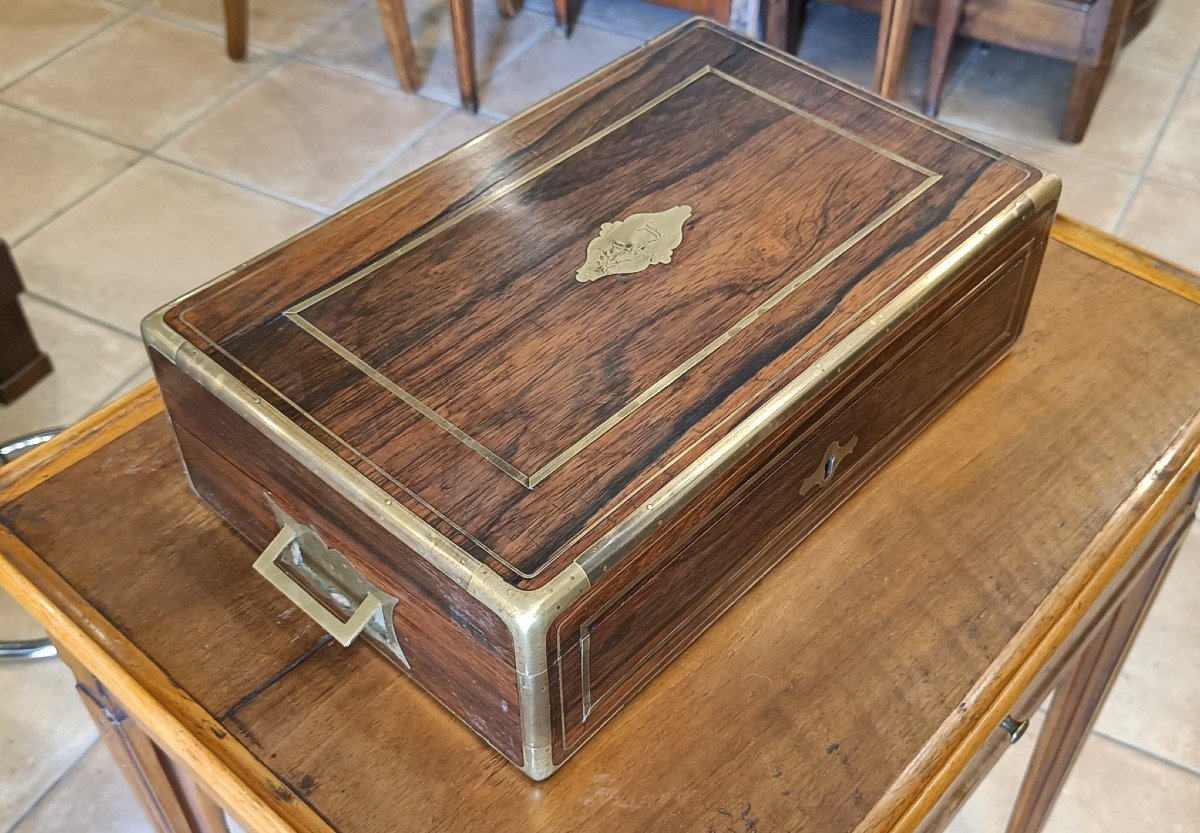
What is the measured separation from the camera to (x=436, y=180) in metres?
0.93

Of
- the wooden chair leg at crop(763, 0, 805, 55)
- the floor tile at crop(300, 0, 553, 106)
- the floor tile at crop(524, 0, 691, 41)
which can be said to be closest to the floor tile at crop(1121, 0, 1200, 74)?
the wooden chair leg at crop(763, 0, 805, 55)

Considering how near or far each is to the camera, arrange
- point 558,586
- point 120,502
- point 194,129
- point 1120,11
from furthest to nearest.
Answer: point 194,129
point 1120,11
point 120,502
point 558,586

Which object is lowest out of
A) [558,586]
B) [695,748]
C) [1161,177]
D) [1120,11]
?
[1161,177]

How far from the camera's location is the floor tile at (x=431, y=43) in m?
2.41

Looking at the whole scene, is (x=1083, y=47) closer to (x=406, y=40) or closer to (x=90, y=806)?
(x=406, y=40)

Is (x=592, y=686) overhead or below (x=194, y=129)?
overhead

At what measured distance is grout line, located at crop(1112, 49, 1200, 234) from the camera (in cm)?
208

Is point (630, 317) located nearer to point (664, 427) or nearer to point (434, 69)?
point (664, 427)

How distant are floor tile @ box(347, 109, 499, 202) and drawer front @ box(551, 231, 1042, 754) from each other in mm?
1378

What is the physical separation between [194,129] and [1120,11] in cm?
170

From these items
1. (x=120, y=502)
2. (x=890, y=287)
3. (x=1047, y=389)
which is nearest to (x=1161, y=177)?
(x=1047, y=389)

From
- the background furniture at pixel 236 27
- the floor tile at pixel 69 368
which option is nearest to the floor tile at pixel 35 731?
the floor tile at pixel 69 368

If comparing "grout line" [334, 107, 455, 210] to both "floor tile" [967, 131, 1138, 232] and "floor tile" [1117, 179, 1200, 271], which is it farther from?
"floor tile" [1117, 179, 1200, 271]

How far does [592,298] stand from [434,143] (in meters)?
1.49
